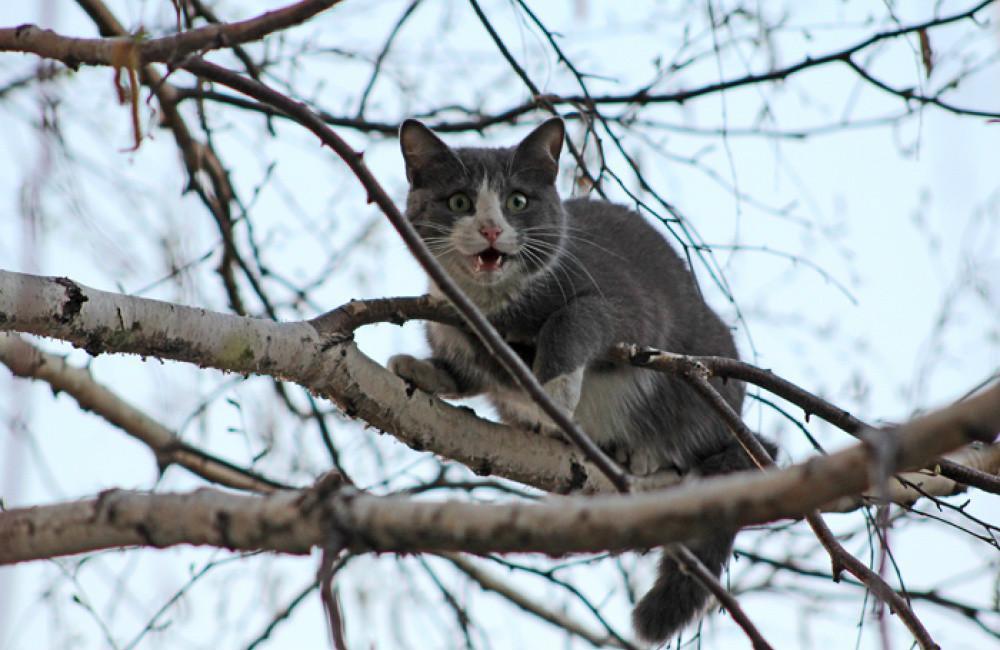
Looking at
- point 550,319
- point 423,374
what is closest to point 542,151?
point 550,319

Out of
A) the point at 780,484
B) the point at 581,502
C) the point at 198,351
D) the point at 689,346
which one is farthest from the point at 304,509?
the point at 689,346

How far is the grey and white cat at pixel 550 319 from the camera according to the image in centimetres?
323

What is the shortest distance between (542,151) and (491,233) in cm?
49

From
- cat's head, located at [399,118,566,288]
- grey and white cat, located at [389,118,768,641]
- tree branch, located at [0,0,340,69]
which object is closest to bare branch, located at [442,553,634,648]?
grey and white cat, located at [389,118,768,641]

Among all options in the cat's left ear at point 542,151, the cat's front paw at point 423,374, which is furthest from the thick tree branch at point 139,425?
the cat's left ear at point 542,151

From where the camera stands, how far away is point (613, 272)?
11.8ft

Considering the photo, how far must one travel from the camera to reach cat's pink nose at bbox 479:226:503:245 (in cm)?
323

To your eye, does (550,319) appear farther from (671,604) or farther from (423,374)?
(671,604)

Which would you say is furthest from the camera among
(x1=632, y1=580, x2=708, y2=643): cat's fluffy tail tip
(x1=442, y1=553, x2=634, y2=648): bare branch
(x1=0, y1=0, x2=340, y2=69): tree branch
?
(x1=442, y1=553, x2=634, y2=648): bare branch

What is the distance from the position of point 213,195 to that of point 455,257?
1.21 metres

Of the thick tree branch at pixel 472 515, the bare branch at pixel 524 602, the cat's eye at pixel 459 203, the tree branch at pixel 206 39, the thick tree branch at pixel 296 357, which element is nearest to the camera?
the thick tree branch at pixel 472 515

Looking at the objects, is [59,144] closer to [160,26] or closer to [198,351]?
[160,26]

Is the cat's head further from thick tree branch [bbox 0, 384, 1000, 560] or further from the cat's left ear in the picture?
thick tree branch [bbox 0, 384, 1000, 560]

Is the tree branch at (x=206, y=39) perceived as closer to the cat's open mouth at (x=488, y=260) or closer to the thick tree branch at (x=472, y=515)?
the thick tree branch at (x=472, y=515)
